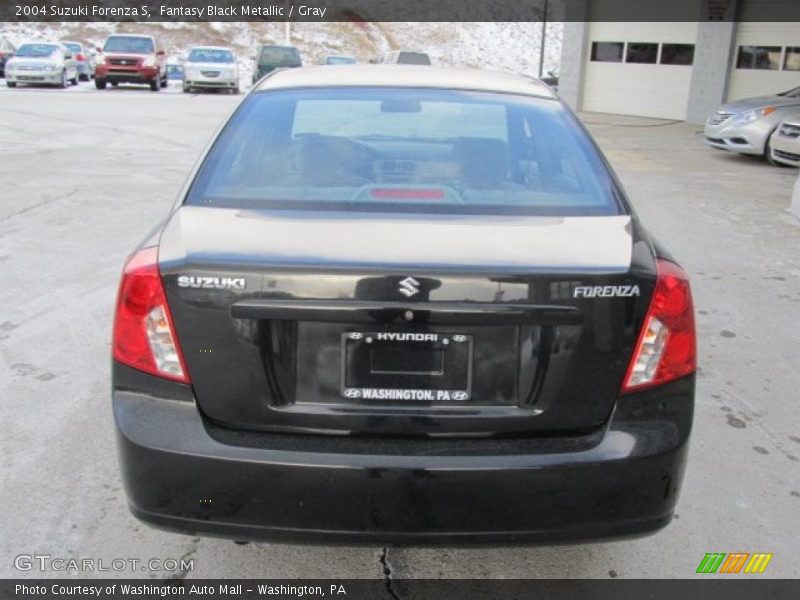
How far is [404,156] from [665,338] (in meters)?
1.34

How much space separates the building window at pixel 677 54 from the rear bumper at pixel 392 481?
2133cm

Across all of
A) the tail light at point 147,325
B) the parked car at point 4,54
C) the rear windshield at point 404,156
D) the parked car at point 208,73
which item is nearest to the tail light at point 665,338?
the rear windshield at point 404,156

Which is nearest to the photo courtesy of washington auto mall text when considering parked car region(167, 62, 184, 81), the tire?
the tire

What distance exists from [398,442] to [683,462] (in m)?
0.85

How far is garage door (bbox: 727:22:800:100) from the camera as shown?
18781mm

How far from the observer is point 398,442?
224cm

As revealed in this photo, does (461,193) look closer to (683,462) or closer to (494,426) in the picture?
(494,426)

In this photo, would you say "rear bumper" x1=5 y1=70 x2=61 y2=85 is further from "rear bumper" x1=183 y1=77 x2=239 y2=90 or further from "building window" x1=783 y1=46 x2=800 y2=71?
"building window" x1=783 y1=46 x2=800 y2=71

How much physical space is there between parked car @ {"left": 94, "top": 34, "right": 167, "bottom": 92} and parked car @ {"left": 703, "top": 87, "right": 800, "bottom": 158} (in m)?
19.2

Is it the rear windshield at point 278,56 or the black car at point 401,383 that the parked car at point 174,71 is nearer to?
the rear windshield at point 278,56

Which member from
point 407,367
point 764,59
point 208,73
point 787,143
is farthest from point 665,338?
point 208,73

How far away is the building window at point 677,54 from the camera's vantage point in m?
21.2

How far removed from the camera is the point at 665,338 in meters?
2.32

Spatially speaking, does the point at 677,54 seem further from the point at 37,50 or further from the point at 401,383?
the point at 401,383
